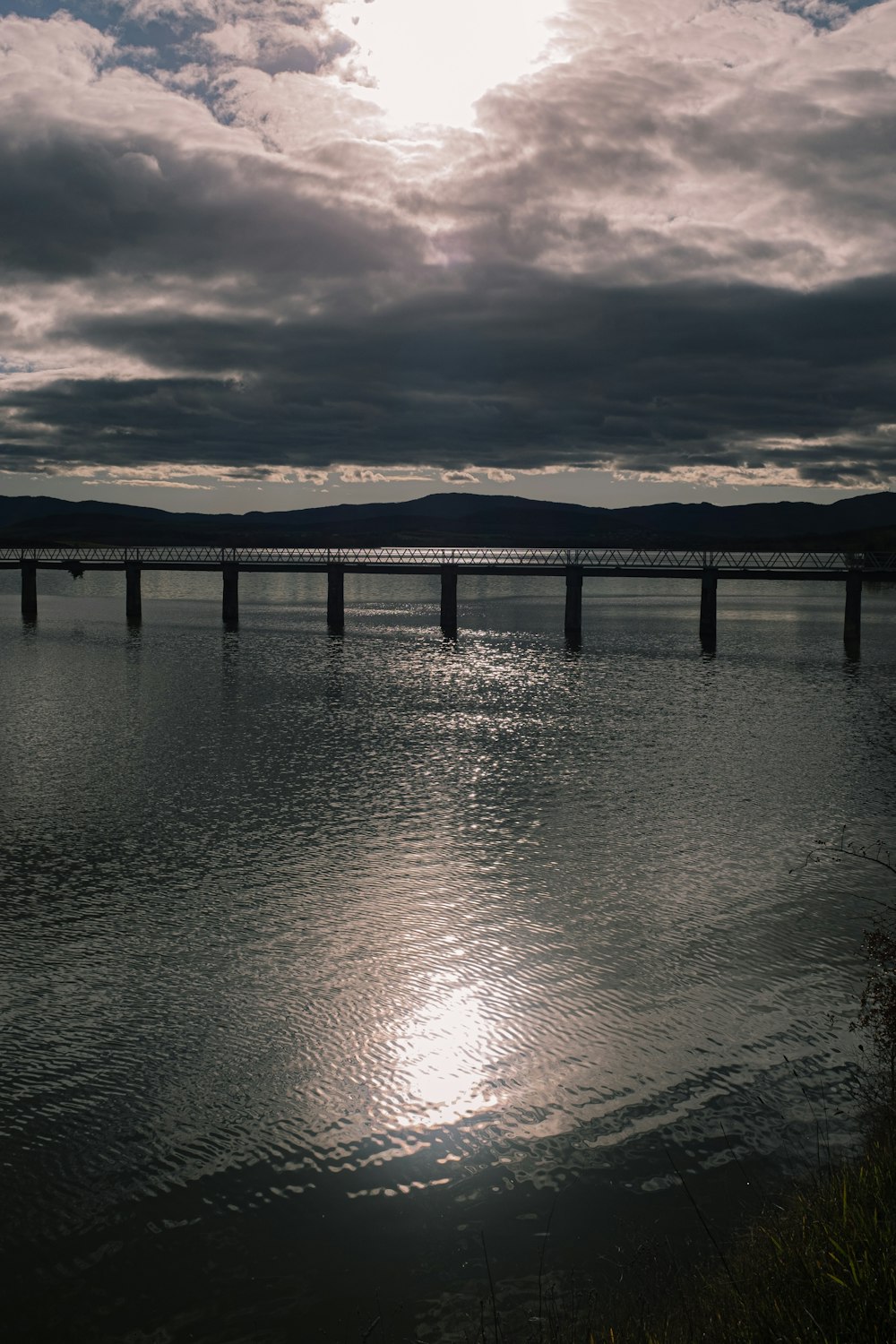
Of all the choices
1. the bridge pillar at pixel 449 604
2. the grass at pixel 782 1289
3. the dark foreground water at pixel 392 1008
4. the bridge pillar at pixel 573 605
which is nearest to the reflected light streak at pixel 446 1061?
the dark foreground water at pixel 392 1008

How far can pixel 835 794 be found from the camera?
32062mm

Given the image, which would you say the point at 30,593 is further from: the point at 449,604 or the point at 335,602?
the point at 449,604

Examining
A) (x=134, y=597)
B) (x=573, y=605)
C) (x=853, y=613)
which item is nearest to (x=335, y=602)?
(x=134, y=597)

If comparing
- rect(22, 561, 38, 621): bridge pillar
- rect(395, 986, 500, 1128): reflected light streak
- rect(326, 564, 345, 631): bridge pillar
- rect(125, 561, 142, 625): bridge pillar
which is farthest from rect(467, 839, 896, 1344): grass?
rect(22, 561, 38, 621): bridge pillar

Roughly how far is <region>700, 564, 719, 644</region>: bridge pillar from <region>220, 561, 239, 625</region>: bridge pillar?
40330 mm

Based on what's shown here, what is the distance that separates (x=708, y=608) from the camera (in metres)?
82.4

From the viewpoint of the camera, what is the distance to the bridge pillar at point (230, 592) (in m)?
94.1

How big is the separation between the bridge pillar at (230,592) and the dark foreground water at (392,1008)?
53021 mm

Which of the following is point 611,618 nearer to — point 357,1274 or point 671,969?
point 671,969

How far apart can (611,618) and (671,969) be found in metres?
110

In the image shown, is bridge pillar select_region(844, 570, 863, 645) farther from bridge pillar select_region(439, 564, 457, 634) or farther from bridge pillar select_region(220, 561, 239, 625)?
bridge pillar select_region(220, 561, 239, 625)

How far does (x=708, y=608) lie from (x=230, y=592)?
42.0 meters

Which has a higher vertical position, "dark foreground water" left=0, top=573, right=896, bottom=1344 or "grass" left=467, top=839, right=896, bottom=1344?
"grass" left=467, top=839, right=896, bottom=1344

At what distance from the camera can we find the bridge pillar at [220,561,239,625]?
94.1 metres
